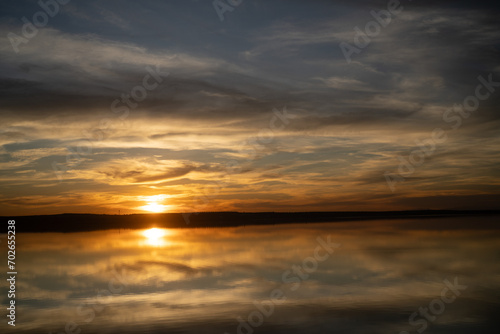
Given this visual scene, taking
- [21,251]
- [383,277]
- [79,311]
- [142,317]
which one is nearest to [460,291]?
[383,277]

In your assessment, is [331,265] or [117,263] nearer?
[331,265]

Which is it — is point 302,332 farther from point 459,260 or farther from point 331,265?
point 459,260

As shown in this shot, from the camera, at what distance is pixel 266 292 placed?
62.6 feet

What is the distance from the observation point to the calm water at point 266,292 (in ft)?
47.6

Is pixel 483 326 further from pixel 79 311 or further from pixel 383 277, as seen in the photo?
pixel 79 311

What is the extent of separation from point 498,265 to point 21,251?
114 feet

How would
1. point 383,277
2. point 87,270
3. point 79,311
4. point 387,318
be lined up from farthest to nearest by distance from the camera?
point 87,270 < point 383,277 < point 79,311 < point 387,318

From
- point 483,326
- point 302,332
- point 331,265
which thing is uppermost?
point 331,265

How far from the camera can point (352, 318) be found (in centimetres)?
1495

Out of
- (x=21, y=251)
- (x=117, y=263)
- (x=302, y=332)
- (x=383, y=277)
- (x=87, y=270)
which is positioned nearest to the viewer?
(x=302, y=332)

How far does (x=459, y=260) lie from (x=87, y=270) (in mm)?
20977

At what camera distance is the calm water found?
47.6 ft

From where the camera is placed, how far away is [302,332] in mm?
13445

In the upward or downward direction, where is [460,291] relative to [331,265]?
downward
